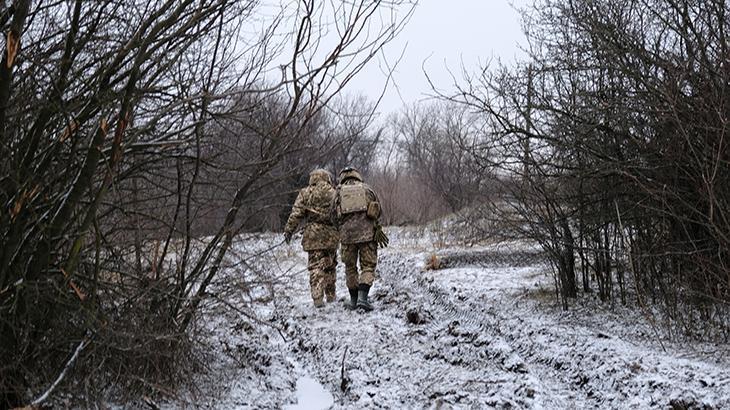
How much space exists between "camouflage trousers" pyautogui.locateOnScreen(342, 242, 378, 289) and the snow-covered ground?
1.52ft

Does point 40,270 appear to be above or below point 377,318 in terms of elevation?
above

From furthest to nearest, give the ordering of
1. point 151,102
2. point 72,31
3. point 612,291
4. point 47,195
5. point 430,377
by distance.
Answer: point 612,291 → point 430,377 → point 151,102 → point 47,195 → point 72,31

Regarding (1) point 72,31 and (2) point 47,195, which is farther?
(2) point 47,195

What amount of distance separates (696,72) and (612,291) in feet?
10.1

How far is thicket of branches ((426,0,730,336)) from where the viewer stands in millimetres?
6781

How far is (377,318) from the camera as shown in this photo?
9578 millimetres

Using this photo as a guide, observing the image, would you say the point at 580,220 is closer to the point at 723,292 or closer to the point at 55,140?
the point at 723,292

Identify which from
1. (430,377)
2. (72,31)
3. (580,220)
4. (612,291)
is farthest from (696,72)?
(72,31)

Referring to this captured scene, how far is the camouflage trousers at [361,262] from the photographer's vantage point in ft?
33.9

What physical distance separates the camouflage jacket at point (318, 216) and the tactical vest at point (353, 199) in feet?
1.30

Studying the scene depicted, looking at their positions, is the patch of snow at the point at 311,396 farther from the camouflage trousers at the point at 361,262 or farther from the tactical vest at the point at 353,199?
the tactical vest at the point at 353,199

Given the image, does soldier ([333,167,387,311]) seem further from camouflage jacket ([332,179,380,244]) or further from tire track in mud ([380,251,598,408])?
tire track in mud ([380,251,598,408])

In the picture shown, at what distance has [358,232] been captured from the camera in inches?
410

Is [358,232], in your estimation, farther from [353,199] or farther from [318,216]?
[318,216]
